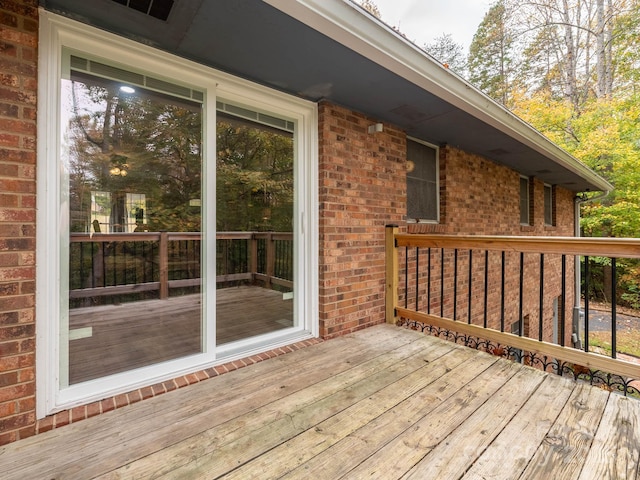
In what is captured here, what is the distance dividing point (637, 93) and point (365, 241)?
11.0 metres

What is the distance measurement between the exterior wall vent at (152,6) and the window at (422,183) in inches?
114

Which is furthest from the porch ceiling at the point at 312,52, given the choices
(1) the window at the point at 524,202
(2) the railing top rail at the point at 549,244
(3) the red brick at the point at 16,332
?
(1) the window at the point at 524,202

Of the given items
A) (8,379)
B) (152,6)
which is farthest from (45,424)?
(152,6)

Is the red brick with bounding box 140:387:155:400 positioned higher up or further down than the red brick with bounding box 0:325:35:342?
further down

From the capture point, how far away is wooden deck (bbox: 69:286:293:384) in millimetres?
1924

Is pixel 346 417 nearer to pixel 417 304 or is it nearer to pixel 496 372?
pixel 496 372

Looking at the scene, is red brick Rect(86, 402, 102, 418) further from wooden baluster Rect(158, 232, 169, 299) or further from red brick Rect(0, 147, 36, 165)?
red brick Rect(0, 147, 36, 165)

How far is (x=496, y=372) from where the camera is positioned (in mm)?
2188

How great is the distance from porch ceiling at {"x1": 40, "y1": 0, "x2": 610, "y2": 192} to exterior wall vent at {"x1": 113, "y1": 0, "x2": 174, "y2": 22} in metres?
0.02

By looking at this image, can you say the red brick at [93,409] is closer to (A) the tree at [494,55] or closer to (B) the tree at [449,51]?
(A) the tree at [494,55]

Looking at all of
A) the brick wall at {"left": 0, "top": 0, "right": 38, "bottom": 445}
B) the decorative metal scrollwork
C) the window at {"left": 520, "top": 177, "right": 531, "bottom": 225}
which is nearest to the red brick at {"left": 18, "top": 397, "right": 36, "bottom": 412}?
the brick wall at {"left": 0, "top": 0, "right": 38, "bottom": 445}

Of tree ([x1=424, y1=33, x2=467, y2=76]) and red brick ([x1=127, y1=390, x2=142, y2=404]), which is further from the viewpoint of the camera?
tree ([x1=424, y1=33, x2=467, y2=76])

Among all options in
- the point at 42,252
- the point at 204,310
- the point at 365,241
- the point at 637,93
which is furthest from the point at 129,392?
the point at 637,93

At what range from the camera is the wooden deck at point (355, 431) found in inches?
50.9
